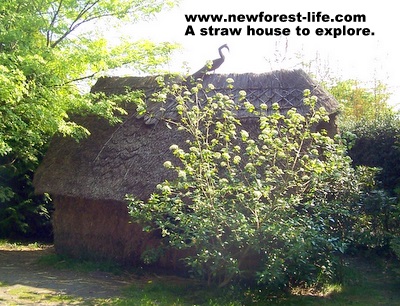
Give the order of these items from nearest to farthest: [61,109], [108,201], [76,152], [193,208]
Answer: [193,208] < [61,109] < [108,201] < [76,152]

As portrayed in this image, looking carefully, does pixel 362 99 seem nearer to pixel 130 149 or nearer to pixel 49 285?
pixel 130 149

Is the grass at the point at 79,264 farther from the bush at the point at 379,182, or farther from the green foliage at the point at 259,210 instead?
the bush at the point at 379,182

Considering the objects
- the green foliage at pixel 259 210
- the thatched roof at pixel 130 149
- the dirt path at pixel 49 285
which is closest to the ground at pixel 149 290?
the dirt path at pixel 49 285

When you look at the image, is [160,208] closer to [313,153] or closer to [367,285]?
[313,153]

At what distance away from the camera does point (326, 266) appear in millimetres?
7309

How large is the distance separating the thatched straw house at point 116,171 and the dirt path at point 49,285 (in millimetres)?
797

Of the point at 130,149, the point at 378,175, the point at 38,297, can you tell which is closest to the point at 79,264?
the point at 38,297

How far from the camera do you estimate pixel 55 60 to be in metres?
8.41

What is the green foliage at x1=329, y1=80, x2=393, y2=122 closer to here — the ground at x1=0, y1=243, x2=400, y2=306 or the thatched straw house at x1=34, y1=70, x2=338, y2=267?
the thatched straw house at x1=34, y1=70, x2=338, y2=267

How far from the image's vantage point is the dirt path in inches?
278

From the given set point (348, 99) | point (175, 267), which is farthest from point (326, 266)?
point (348, 99)

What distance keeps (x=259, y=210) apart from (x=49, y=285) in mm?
3524

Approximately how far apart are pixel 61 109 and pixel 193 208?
3052mm

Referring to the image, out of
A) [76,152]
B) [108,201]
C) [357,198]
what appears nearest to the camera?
[357,198]
